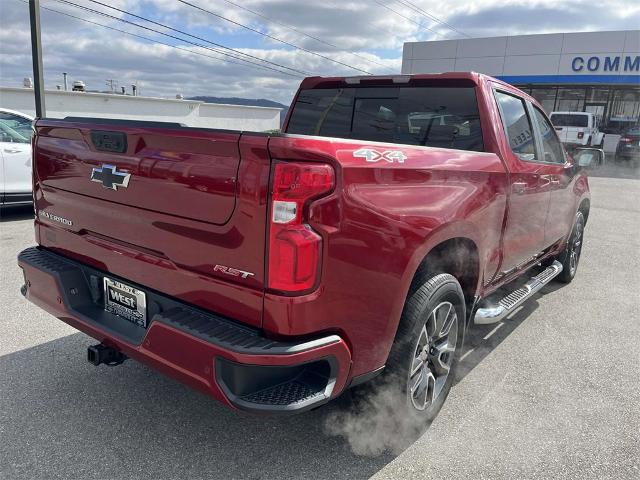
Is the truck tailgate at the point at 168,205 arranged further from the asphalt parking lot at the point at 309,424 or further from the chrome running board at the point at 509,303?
the chrome running board at the point at 509,303

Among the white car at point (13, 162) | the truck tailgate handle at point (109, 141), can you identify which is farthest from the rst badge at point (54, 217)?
the white car at point (13, 162)

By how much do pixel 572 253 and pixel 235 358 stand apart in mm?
4960

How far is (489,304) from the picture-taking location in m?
3.85

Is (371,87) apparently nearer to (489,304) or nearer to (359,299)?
(489,304)

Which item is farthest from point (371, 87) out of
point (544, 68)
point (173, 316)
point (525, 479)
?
point (544, 68)

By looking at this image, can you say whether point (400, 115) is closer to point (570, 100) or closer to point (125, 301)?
point (125, 301)

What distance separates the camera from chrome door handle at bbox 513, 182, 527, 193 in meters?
3.45

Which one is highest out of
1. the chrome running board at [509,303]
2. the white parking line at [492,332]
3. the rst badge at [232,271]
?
the rst badge at [232,271]

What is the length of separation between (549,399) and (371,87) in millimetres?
2461

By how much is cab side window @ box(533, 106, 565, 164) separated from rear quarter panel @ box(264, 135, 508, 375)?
196 centimetres

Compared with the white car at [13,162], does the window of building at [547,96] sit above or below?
above

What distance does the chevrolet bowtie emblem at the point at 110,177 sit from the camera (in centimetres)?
238

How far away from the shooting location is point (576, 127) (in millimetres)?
22875

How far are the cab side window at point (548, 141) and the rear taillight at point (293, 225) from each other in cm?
307
